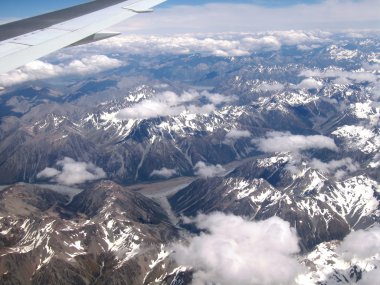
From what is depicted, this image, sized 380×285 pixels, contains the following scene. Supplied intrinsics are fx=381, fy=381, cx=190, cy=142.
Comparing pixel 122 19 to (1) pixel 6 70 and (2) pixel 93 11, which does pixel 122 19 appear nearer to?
(2) pixel 93 11

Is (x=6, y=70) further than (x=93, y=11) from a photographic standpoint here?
No

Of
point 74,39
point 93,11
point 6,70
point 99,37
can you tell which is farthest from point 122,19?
point 6,70

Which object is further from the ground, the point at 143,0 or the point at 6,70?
the point at 143,0

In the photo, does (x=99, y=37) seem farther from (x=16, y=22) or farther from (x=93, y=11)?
(x=16, y=22)

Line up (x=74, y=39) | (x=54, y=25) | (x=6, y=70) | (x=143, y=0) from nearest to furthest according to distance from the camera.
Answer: (x=6, y=70) < (x=74, y=39) < (x=54, y=25) < (x=143, y=0)

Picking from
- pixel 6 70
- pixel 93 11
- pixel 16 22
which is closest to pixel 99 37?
pixel 93 11

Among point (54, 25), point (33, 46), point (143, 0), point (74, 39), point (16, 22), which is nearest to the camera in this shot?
point (33, 46)
